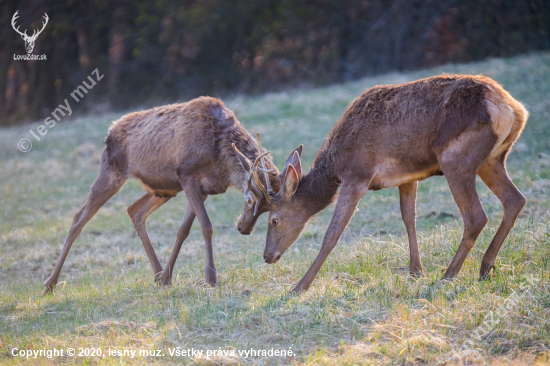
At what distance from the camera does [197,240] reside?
396 inches

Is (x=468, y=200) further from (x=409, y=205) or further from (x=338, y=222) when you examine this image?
(x=338, y=222)

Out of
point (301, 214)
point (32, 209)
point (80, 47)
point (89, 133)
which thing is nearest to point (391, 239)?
point (301, 214)

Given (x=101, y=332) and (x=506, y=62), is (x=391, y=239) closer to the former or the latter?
(x=101, y=332)

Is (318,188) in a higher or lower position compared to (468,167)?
lower

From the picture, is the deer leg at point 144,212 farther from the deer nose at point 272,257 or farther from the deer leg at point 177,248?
the deer nose at point 272,257

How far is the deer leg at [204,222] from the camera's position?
7082 mm

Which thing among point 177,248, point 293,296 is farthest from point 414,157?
point 177,248

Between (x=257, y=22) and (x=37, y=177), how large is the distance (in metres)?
15.5

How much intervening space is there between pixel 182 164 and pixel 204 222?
82 cm

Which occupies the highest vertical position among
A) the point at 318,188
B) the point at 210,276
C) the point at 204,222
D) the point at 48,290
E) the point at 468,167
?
the point at 468,167

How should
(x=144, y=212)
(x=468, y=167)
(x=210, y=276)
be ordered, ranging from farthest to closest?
(x=144, y=212), (x=210, y=276), (x=468, y=167)

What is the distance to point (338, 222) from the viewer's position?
20.7 feet

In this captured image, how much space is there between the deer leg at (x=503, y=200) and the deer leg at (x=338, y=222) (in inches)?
50.9

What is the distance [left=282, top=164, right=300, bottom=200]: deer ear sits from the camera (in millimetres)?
6590
